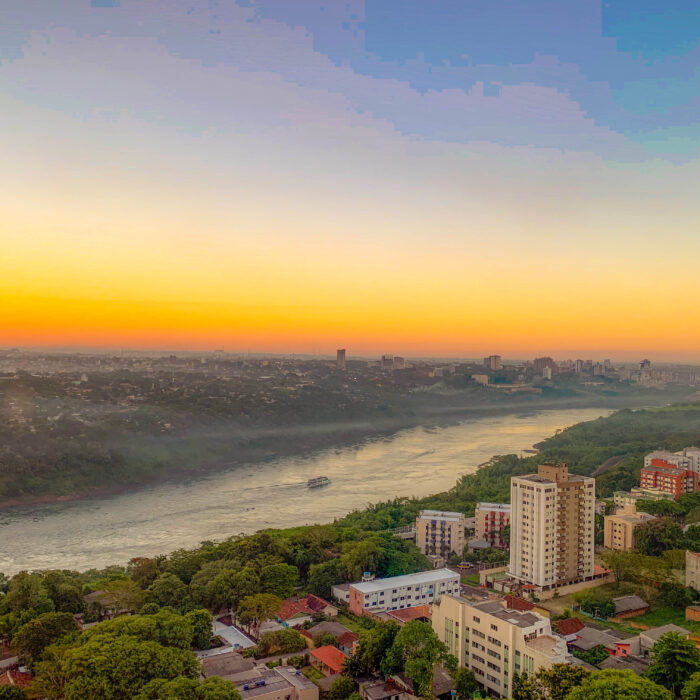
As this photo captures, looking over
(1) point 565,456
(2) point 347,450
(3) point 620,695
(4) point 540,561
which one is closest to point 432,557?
(4) point 540,561

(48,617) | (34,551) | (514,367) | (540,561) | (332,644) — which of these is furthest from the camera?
(514,367)

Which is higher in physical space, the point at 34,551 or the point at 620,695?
the point at 620,695

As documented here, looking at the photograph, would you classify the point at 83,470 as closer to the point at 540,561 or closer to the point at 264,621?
the point at 264,621

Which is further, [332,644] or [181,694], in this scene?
[332,644]

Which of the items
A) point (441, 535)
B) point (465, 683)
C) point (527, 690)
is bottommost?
point (441, 535)

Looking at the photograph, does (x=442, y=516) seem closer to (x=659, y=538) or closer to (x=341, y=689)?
(x=659, y=538)

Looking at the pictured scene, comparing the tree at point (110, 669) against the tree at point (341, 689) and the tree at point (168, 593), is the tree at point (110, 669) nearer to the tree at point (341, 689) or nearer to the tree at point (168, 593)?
the tree at point (341, 689)

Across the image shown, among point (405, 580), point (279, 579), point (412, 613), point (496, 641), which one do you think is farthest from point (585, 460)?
point (496, 641)
